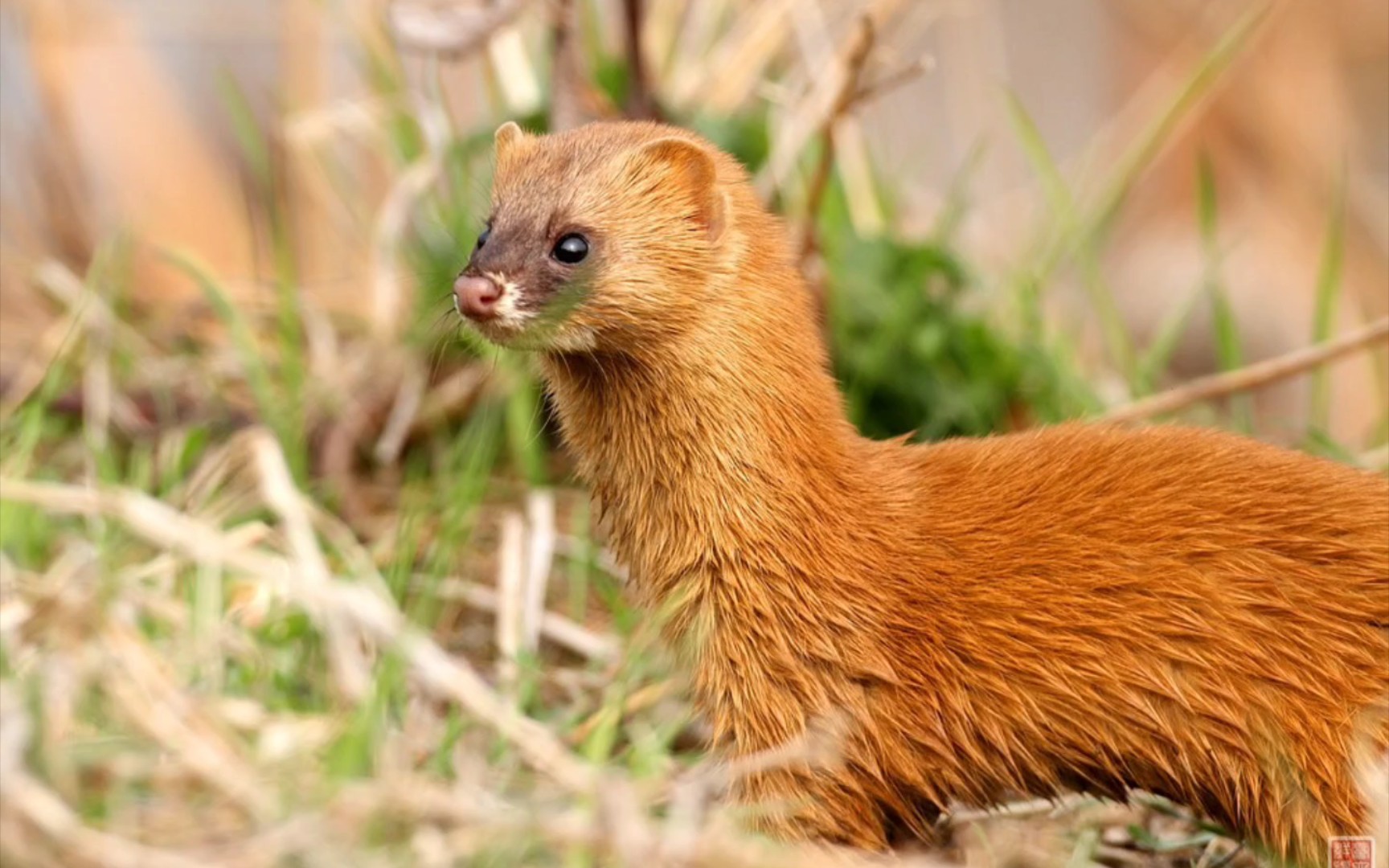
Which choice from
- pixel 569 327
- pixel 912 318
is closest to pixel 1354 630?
pixel 569 327

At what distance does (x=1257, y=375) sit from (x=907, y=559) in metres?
1.24

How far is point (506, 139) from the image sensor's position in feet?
9.49

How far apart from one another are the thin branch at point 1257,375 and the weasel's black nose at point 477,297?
1.40m

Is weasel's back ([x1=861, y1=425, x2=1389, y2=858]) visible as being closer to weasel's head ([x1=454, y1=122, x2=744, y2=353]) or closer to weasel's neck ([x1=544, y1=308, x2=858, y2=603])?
weasel's neck ([x1=544, y1=308, x2=858, y2=603])

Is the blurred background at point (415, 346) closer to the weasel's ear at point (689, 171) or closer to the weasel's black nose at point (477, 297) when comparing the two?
the weasel's black nose at point (477, 297)

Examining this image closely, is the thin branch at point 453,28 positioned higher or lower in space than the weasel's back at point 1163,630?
higher

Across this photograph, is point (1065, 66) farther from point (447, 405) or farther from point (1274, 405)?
point (447, 405)

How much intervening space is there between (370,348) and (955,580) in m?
2.32

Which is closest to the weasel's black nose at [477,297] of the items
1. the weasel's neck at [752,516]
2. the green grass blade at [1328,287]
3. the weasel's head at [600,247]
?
the weasel's head at [600,247]

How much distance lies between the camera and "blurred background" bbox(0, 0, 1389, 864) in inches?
102

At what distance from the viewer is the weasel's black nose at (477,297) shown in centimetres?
246

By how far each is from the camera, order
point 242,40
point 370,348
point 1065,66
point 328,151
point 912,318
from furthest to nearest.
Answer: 1. point 1065,66
2. point 242,40
3. point 328,151
4. point 370,348
5. point 912,318

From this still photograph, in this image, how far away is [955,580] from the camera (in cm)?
262
